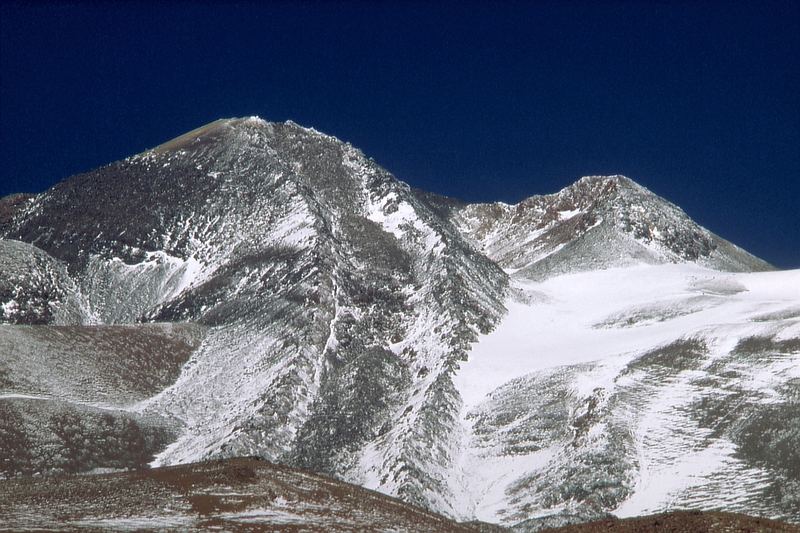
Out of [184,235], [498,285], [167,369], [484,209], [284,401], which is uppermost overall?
[484,209]

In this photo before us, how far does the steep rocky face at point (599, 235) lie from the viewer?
150750mm

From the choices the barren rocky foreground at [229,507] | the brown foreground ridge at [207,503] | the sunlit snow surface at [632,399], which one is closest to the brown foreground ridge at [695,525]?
the barren rocky foreground at [229,507]

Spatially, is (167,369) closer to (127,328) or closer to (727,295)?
(127,328)

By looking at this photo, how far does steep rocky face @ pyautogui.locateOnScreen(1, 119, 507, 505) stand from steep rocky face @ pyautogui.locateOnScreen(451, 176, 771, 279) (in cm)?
1796

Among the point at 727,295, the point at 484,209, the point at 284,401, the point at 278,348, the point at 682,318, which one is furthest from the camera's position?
the point at 484,209

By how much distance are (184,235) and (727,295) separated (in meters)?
70.8

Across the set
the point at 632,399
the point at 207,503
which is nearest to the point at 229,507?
the point at 207,503

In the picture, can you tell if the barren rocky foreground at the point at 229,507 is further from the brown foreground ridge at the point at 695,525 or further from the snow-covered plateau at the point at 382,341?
the snow-covered plateau at the point at 382,341

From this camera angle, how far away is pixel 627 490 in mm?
79125

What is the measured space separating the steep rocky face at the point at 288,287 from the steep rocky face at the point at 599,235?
18.0m

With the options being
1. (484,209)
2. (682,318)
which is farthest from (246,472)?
(484,209)

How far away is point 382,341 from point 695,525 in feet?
256

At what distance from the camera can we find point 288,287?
119500 mm

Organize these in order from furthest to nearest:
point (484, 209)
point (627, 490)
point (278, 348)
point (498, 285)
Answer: point (484, 209)
point (498, 285)
point (278, 348)
point (627, 490)
